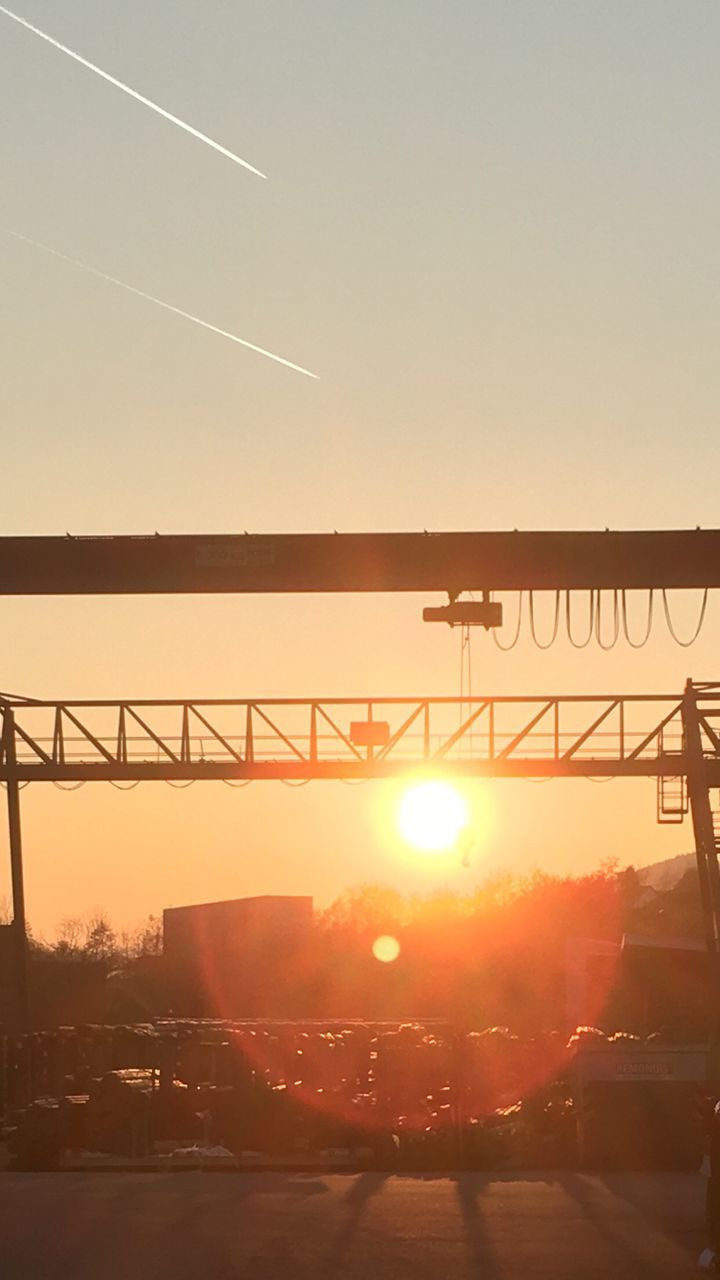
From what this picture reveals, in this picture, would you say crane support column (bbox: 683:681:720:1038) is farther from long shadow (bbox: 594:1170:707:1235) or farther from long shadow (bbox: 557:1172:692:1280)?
long shadow (bbox: 557:1172:692:1280)

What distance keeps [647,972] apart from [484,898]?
89255 mm

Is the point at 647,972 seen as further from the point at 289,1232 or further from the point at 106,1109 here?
the point at 289,1232

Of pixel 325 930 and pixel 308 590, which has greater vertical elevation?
pixel 308 590

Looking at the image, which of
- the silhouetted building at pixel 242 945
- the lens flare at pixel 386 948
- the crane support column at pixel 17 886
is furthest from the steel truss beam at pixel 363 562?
the lens flare at pixel 386 948

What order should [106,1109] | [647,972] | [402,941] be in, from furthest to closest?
[402,941]
[647,972]
[106,1109]

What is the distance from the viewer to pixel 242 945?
95000 millimetres

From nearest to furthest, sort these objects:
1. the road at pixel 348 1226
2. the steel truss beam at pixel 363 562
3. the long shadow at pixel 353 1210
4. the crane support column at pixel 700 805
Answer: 1. the road at pixel 348 1226
2. the long shadow at pixel 353 1210
3. the steel truss beam at pixel 363 562
4. the crane support column at pixel 700 805

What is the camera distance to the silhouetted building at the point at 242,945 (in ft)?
261

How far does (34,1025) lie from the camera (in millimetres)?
50625

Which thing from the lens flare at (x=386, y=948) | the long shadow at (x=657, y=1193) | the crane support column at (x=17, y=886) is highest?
the crane support column at (x=17, y=886)

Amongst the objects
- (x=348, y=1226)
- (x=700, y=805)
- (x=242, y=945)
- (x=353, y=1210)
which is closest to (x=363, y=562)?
(x=353, y=1210)

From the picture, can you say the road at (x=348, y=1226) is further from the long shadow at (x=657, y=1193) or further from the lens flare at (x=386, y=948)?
the lens flare at (x=386, y=948)

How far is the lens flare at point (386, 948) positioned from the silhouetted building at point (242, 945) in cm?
415

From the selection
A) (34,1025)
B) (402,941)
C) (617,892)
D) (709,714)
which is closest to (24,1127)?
(709,714)
